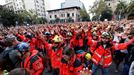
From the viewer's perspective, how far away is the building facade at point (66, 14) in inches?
4683

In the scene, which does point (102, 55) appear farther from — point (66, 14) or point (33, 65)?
point (66, 14)

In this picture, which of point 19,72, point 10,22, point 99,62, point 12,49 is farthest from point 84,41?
point 10,22

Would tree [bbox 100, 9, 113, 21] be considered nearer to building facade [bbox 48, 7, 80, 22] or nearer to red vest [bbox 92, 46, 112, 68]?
building facade [bbox 48, 7, 80, 22]

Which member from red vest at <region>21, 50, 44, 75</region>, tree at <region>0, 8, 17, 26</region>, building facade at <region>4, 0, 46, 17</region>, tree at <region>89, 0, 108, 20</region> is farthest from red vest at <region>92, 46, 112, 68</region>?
building facade at <region>4, 0, 46, 17</region>

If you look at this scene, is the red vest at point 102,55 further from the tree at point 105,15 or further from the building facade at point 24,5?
the building facade at point 24,5

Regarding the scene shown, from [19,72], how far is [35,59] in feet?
6.33

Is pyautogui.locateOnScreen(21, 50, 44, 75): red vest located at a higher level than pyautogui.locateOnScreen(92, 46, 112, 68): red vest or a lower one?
higher

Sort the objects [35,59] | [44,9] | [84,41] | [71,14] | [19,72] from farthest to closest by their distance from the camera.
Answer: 1. [44,9]
2. [71,14]
3. [84,41]
4. [35,59]
5. [19,72]

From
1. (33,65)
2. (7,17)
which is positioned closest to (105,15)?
(7,17)

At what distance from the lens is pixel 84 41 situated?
385 inches

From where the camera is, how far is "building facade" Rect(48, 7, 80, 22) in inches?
4683

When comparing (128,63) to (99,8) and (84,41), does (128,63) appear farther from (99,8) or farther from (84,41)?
(99,8)

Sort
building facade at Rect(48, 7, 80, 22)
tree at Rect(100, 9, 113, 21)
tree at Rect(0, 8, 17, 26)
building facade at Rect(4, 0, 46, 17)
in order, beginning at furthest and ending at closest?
building facade at Rect(4, 0, 46, 17)
building facade at Rect(48, 7, 80, 22)
tree at Rect(100, 9, 113, 21)
tree at Rect(0, 8, 17, 26)

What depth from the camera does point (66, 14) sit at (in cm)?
12262
